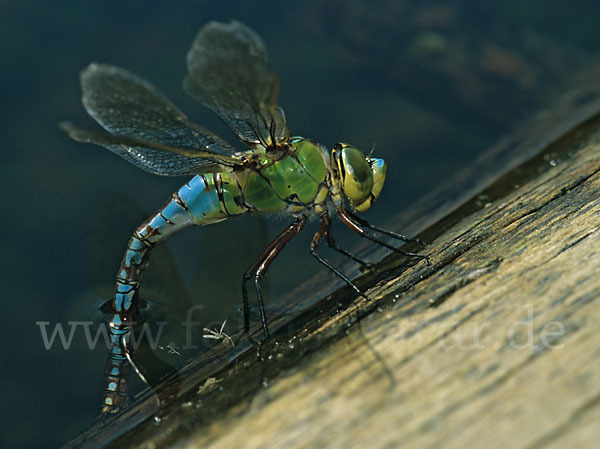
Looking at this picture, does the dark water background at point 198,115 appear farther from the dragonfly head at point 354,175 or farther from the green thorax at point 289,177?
the dragonfly head at point 354,175

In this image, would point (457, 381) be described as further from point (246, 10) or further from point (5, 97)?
point (246, 10)

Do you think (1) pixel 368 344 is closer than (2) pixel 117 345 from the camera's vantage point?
Yes

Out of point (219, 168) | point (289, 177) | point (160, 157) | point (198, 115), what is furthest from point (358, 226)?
point (198, 115)

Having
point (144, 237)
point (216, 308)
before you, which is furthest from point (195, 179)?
point (216, 308)

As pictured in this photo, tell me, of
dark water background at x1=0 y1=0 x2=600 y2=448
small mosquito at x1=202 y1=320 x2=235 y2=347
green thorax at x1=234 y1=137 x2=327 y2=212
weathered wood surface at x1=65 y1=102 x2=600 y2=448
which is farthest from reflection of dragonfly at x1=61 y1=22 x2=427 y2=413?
weathered wood surface at x1=65 y1=102 x2=600 y2=448

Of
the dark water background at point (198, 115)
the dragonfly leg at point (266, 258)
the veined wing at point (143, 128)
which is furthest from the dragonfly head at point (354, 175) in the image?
the dark water background at point (198, 115)

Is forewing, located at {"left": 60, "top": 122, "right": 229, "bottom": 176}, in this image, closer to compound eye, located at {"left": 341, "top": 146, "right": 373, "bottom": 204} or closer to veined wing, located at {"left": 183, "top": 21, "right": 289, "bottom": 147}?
veined wing, located at {"left": 183, "top": 21, "right": 289, "bottom": 147}
